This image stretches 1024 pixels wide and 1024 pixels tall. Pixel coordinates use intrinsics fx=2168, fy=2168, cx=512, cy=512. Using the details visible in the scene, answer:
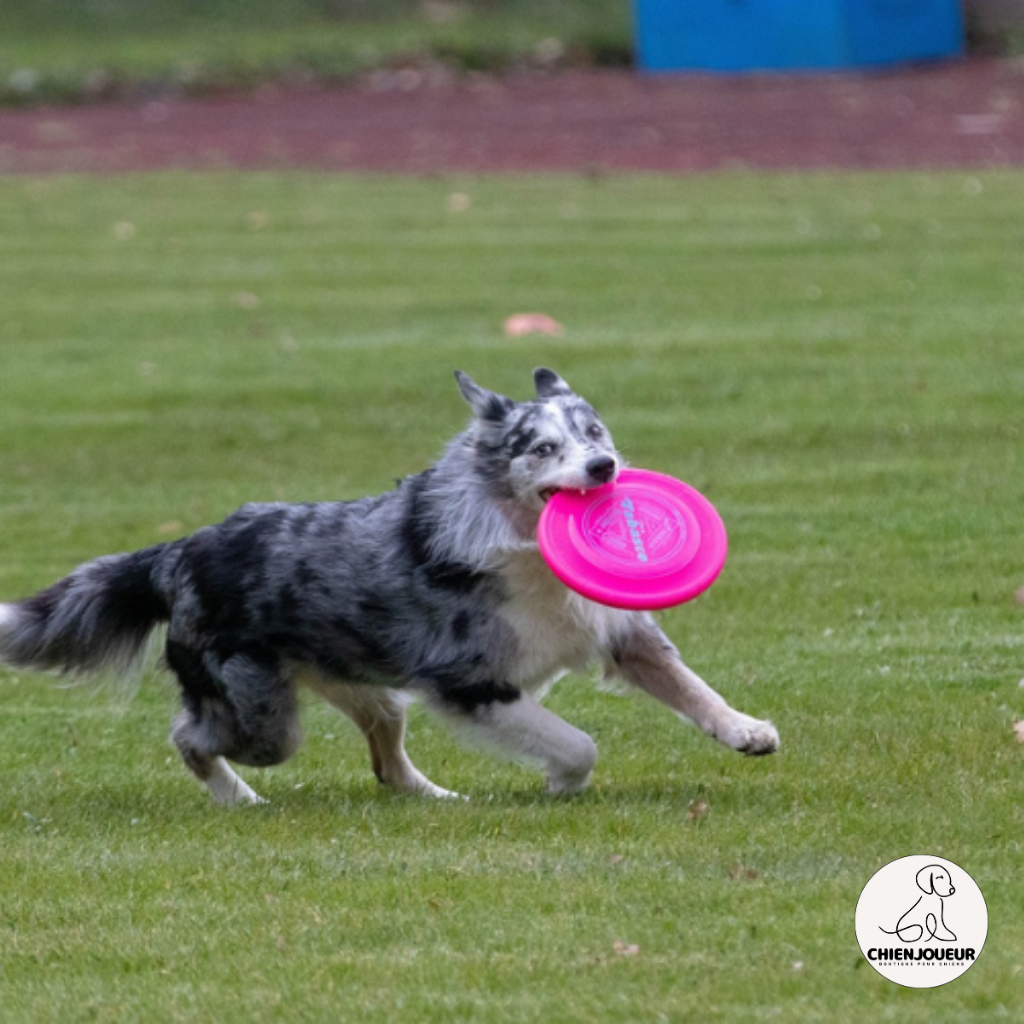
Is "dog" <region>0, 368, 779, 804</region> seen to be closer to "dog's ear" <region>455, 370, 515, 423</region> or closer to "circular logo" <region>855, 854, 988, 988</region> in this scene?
"dog's ear" <region>455, 370, 515, 423</region>

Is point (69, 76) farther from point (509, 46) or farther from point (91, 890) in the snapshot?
point (91, 890)

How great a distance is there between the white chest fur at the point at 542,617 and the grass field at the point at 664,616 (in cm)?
46

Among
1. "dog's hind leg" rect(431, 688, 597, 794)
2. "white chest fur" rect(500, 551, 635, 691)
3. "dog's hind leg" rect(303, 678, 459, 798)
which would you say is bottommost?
"dog's hind leg" rect(303, 678, 459, 798)

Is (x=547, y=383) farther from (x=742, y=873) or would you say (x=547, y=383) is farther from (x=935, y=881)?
(x=935, y=881)

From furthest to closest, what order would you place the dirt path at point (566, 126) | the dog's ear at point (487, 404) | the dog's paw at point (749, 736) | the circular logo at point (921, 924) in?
1. the dirt path at point (566, 126)
2. the dog's ear at point (487, 404)
3. the dog's paw at point (749, 736)
4. the circular logo at point (921, 924)

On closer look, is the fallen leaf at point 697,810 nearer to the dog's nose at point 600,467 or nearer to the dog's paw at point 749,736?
the dog's paw at point 749,736

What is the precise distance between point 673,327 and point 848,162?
835 cm

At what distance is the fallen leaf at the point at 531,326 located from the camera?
15398 millimetres

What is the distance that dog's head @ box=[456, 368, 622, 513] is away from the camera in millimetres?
6840

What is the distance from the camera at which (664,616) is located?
9.51 m

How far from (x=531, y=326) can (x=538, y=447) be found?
8706 mm

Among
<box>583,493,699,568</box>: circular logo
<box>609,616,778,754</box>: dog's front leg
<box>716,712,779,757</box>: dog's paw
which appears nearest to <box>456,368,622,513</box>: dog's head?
<box>583,493,699,568</box>: circular logo

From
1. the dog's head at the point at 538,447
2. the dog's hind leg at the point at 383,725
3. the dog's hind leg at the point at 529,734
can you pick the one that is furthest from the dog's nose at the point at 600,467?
the dog's hind leg at the point at 383,725

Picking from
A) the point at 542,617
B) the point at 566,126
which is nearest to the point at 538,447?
the point at 542,617
